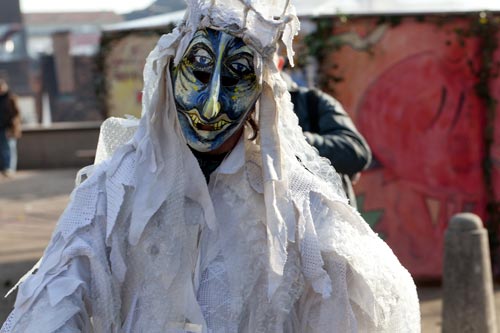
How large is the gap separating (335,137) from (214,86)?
83.8 inches

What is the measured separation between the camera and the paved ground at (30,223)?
800 centimetres

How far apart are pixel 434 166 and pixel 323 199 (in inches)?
220

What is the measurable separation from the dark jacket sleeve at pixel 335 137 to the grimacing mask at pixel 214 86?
1.80 meters

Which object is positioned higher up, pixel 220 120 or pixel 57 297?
pixel 220 120

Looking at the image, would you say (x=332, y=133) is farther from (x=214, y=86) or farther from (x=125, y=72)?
(x=125, y=72)

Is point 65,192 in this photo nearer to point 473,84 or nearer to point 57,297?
point 473,84

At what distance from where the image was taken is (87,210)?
2.79 m

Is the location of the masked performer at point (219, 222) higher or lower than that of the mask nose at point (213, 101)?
lower

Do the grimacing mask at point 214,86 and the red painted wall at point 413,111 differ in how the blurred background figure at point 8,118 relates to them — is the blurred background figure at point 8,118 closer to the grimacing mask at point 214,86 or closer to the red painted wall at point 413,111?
the red painted wall at point 413,111

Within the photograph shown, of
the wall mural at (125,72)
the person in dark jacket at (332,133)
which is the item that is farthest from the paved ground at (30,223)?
the person in dark jacket at (332,133)

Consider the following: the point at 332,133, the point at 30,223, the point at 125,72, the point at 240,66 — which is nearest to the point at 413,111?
the point at 332,133

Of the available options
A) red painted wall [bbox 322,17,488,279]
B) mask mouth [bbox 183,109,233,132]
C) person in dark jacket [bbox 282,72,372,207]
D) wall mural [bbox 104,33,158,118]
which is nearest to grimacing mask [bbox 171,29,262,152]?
mask mouth [bbox 183,109,233,132]

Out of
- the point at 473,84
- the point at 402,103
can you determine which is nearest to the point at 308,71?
the point at 402,103

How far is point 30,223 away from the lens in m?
11.9
